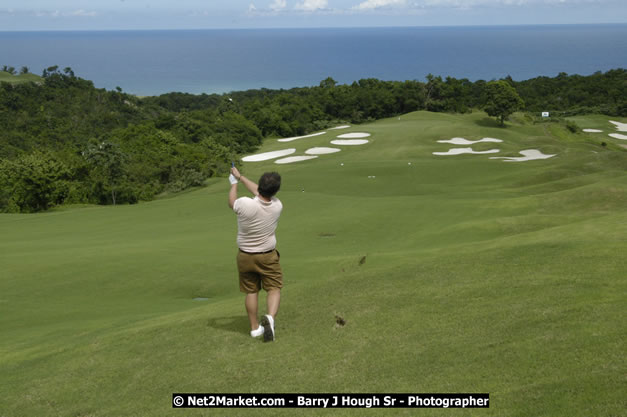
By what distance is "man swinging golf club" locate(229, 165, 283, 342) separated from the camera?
26.3 ft

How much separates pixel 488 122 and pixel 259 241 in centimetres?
7642

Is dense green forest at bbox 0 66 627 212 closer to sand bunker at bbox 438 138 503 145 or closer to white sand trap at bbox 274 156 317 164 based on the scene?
white sand trap at bbox 274 156 317 164

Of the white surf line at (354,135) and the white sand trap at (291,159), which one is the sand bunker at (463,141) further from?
the white sand trap at (291,159)

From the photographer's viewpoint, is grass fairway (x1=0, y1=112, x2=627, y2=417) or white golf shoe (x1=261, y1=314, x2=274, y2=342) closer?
grass fairway (x1=0, y1=112, x2=627, y2=417)

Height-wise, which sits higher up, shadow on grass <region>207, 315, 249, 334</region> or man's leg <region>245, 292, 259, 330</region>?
man's leg <region>245, 292, 259, 330</region>

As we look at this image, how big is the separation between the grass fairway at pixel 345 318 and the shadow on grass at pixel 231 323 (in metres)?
0.07

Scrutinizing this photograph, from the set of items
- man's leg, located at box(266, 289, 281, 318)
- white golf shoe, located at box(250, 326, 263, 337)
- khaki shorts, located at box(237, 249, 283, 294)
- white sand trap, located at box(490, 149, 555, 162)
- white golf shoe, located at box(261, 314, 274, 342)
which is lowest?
white sand trap, located at box(490, 149, 555, 162)

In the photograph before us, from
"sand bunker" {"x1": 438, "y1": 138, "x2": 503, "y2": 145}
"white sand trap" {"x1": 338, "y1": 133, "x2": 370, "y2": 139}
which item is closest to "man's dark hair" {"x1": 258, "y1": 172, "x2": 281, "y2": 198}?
"sand bunker" {"x1": 438, "y1": 138, "x2": 503, "y2": 145}

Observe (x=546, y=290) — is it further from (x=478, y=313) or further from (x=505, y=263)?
(x=505, y=263)

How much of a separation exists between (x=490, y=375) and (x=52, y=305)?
41.2 feet

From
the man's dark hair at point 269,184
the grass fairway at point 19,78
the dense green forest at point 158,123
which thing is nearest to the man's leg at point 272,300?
the man's dark hair at point 269,184

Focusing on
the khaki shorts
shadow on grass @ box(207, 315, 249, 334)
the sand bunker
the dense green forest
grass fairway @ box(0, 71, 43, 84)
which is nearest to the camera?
the khaki shorts

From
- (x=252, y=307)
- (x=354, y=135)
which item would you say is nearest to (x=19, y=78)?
(x=354, y=135)

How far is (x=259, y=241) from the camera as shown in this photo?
826 centimetres
